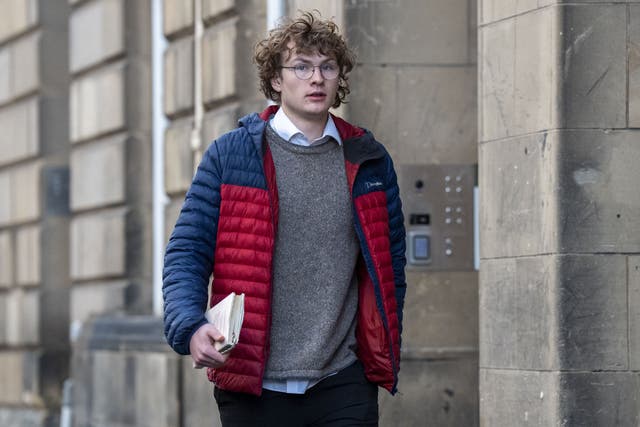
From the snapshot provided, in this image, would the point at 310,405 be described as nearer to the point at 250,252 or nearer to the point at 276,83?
the point at 250,252

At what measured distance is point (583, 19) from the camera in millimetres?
6848

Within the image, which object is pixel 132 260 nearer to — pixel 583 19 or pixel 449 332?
pixel 449 332

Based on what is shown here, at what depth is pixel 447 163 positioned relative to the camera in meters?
8.51

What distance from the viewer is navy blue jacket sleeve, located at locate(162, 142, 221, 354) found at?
5.04 metres

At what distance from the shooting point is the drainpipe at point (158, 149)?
38.5 ft

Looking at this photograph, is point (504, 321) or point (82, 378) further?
point (82, 378)

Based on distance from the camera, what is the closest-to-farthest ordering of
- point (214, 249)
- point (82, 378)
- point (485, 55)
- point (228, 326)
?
1. point (228, 326)
2. point (214, 249)
3. point (485, 55)
4. point (82, 378)

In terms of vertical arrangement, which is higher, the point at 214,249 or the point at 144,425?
the point at 214,249

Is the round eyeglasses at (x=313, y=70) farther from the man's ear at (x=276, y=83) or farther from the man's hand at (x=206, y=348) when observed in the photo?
the man's hand at (x=206, y=348)

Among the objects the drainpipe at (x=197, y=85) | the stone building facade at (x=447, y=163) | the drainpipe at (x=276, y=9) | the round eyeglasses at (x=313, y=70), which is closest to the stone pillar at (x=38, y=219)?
the stone building facade at (x=447, y=163)

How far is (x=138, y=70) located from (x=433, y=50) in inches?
160

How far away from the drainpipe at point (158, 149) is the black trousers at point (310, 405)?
6381 millimetres

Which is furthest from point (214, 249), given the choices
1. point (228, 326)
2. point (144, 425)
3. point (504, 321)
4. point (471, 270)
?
point (144, 425)

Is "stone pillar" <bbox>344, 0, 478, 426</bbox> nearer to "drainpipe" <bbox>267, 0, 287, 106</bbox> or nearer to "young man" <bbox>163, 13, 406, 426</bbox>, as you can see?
"drainpipe" <bbox>267, 0, 287, 106</bbox>
